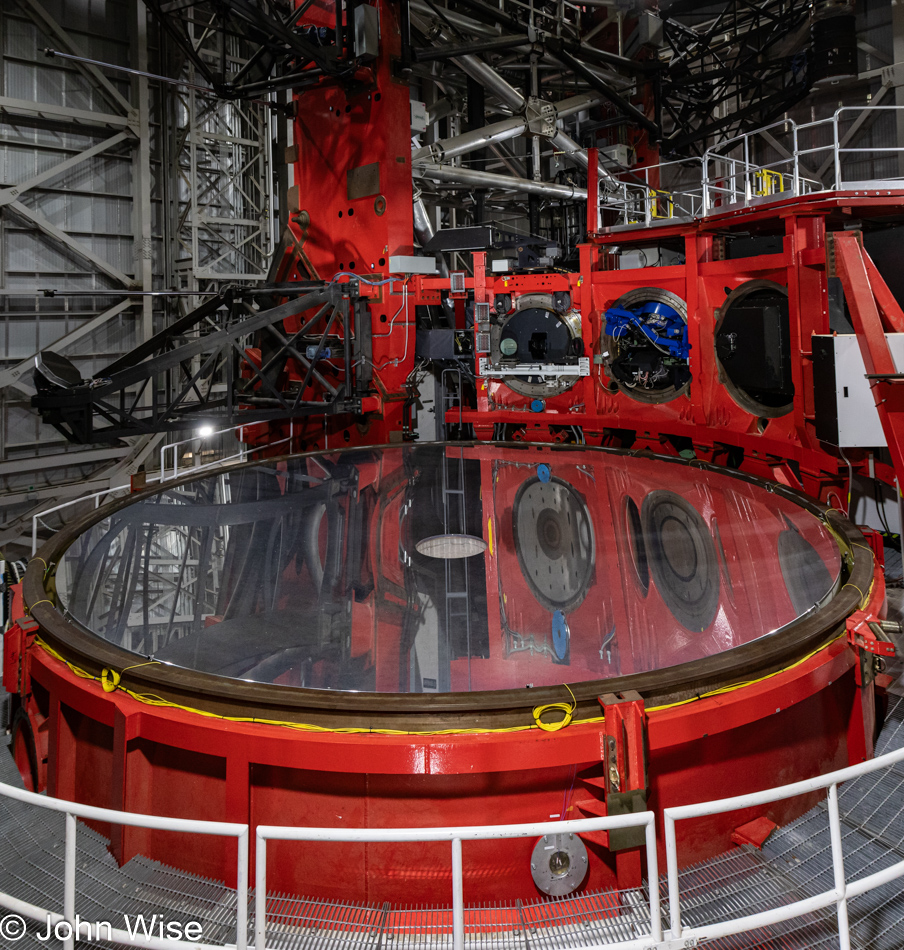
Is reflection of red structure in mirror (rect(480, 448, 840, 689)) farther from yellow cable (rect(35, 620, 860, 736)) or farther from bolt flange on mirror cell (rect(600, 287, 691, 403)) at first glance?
bolt flange on mirror cell (rect(600, 287, 691, 403))

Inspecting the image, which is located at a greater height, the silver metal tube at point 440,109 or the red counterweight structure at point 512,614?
the silver metal tube at point 440,109

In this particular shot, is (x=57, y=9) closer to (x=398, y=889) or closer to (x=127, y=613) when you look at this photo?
Result: (x=127, y=613)

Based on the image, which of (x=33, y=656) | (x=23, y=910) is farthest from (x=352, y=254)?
(x=23, y=910)

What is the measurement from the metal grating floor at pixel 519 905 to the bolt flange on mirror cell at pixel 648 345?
834 centimetres

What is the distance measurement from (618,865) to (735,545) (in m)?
3.23

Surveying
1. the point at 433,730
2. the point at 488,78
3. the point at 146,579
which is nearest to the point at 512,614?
the point at 433,730

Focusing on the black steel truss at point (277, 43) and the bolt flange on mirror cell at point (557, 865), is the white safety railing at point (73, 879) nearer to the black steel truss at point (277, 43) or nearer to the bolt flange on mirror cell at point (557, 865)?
the bolt flange on mirror cell at point (557, 865)

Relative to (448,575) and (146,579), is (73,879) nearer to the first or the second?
(146,579)

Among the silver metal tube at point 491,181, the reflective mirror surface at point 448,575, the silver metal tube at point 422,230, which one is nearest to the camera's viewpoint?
the reflective mirror surface at point 448,575

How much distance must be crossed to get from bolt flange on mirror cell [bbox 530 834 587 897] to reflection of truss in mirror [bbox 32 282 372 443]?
6.73 metres

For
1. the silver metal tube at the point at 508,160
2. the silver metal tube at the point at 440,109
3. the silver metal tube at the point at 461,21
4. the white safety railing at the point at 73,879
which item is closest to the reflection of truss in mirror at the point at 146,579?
the white safety railing at the point at 73,879

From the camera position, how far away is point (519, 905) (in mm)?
3588

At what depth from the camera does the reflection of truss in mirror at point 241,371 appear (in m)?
8.78

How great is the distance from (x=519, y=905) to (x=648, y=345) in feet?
31.0
